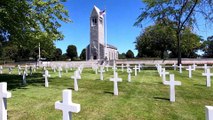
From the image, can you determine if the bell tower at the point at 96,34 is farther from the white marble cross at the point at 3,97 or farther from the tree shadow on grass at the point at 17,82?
the white marble cross at the point at 3,97

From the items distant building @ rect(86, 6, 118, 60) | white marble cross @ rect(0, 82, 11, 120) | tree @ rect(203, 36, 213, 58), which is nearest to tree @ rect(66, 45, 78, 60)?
distant building @ rect(86, 6, 118, 60)

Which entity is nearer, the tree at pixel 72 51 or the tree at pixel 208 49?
the tree at pixel 208 49

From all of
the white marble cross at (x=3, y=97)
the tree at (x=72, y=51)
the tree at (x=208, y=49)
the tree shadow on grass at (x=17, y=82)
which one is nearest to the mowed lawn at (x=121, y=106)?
the white marble cross at (x=3, y=97)

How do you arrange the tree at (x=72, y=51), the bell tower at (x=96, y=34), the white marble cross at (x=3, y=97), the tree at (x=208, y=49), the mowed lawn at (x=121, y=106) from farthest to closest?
the tree at (x=72, y=51) < the tree at (x=208, y=49) < the bell tower at (x=96, y=34) < the mowed lawn at (x=121, y=106) < the white marble cross at (x=3, y=97)

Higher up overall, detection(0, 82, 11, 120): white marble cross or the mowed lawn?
detection(0, 82, 11, 120): white marble cross

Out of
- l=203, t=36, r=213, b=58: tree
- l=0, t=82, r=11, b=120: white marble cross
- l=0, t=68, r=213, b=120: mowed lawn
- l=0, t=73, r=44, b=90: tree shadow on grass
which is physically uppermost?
l=203, t=36, r=213, b=58: tree

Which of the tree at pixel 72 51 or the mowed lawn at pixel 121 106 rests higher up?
the tree at pixel 72 51

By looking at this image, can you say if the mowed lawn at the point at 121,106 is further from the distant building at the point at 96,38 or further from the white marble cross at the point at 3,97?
the distant building at the point at 96,38

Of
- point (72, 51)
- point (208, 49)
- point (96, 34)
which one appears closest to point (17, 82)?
point (96, 34)

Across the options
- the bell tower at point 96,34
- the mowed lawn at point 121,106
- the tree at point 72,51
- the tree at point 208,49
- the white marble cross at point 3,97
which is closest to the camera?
the white marble cross at point 3,97

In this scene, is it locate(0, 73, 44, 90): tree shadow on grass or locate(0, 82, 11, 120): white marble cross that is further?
locate(0, 73, 44, 90): tree shadow on grass

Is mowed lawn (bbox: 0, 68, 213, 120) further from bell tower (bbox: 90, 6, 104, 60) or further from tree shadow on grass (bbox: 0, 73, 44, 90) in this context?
bell tower (bbox: 90, 6, 104, 60)

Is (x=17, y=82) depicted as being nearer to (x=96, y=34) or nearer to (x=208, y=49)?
(x=96, y=34)

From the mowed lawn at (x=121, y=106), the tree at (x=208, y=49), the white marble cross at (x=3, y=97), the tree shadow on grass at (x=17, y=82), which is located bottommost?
the mowed lawn at (x=121, y=106)
